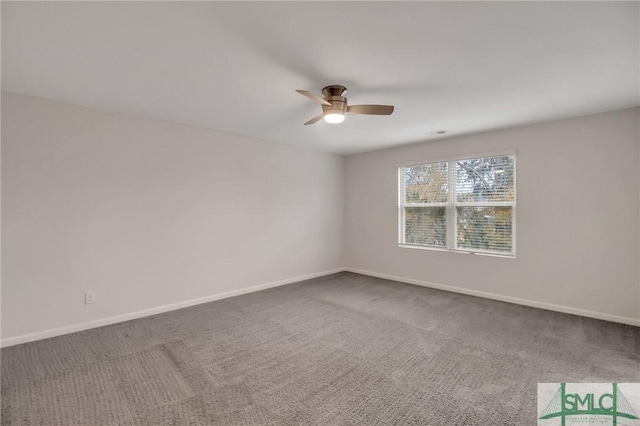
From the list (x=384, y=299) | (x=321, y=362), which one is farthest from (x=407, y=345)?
(x=384, y=299)

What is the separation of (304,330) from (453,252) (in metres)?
2.73

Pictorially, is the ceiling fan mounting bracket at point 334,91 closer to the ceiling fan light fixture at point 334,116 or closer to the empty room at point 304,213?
the empty room at point 304,213

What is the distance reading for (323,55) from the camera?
7.17 ft

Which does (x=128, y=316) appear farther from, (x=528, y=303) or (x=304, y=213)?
(x=528, y=303)

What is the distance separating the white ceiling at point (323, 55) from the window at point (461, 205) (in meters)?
1.05

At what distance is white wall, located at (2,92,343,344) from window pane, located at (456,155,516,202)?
107 inches

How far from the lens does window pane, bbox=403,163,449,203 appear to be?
481 cm

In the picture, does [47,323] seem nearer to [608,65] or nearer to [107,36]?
[107,36]

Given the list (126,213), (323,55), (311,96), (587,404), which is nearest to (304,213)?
(126,213)

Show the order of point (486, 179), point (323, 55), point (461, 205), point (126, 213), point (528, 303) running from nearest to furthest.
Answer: point (323, 55) < point (126, 213) < point (528, 303) < point (486, 179) < point (461, 205)

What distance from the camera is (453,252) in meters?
4.63

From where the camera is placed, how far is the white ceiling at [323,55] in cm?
173

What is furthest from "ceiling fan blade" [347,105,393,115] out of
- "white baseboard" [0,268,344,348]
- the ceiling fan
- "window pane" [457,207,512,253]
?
"white baseboard" [0,268,344,348]

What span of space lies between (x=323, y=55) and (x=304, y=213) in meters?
3.47
